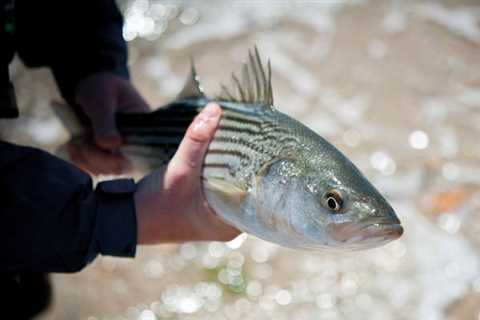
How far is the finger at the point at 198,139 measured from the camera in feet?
6.63

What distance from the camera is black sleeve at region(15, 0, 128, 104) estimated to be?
3011 millimetres

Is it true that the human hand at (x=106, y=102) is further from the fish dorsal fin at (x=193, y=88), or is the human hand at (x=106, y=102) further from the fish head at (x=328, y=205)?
the fish head at (x=328, y=205)

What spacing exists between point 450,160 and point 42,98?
248 cm

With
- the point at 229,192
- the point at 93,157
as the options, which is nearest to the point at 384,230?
the point at 229,192

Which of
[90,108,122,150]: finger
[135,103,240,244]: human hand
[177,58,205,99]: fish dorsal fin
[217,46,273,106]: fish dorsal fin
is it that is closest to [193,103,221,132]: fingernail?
[135,103,240,244]: human hand

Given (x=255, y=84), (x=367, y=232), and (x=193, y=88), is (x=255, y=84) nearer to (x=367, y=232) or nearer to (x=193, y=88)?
(x=193, y=88)

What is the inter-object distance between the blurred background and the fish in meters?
0.95

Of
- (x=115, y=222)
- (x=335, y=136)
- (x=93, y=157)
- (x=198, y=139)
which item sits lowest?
(x=335, y=136)

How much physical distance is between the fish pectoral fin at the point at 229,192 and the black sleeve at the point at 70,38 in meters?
1.30

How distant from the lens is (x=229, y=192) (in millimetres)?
1840

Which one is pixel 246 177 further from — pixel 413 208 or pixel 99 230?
pixel 413 208

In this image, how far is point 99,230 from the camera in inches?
82.8

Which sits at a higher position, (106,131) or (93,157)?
(106,131)

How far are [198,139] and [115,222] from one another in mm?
391
